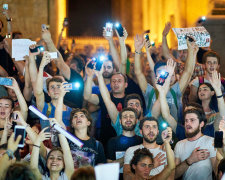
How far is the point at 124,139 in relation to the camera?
339 inches

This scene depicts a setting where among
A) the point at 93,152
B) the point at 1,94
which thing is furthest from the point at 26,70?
the point at 93,152

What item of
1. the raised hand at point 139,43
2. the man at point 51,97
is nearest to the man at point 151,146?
the man at point 51,97

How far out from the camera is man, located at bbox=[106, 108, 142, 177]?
8547mm

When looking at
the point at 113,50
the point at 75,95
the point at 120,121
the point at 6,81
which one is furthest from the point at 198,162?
the point at 113,50

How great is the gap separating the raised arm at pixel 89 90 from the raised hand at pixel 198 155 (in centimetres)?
205

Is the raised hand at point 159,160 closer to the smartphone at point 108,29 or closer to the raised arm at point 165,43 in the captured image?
the smartphone at point 108,29

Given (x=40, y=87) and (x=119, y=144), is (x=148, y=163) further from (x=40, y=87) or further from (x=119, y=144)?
(x=40, y=87)

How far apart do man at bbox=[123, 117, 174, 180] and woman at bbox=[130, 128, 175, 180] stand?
193 millimetres

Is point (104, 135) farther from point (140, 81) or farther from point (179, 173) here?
point (179, 173)

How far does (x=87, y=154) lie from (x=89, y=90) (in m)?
1.44

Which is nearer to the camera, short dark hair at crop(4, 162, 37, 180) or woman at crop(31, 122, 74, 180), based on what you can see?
short dark hair at crop(4, 162, 37, 180)

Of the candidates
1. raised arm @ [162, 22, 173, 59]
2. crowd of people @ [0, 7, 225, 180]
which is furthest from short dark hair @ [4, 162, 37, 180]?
raised arm @ [162, 22, 173, 59]

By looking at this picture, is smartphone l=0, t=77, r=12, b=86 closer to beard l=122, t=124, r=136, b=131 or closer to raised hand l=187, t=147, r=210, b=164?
beard l=122, t=124, r=136, b=131

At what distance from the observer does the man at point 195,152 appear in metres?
8.10
